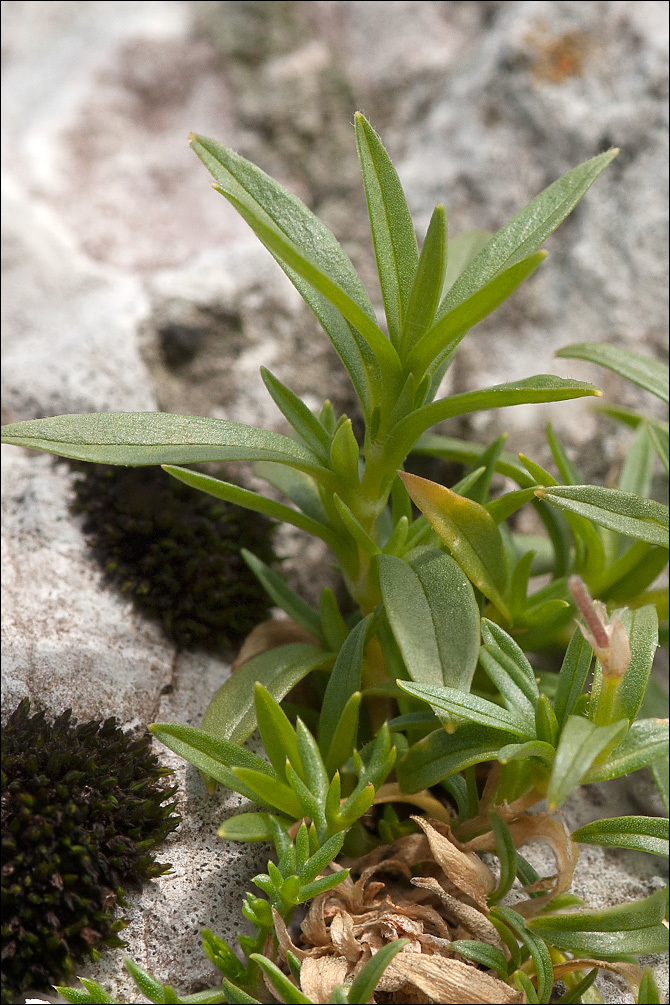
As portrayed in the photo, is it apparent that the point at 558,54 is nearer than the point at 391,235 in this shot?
No

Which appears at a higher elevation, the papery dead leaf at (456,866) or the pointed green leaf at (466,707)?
the pointed green leaf at (466,707)

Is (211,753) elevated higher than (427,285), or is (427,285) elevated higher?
(427,285)

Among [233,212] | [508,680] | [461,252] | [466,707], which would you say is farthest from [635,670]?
[233,212]

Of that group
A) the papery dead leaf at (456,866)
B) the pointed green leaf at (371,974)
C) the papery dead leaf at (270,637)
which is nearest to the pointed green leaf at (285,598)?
the papery dead leaf at (270,637)

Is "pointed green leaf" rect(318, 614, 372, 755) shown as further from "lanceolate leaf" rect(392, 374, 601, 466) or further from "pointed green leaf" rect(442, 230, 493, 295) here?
"pointed green leaf" rect(442, 230, 493, 295)

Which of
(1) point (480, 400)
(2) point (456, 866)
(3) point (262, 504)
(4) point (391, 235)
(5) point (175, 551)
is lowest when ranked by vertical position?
(2) point (456, 866)

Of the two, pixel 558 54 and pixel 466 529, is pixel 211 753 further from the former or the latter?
pixel 558 54

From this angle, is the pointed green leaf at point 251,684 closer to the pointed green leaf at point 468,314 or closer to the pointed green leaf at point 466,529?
the pointed green leaf at point 466,529
